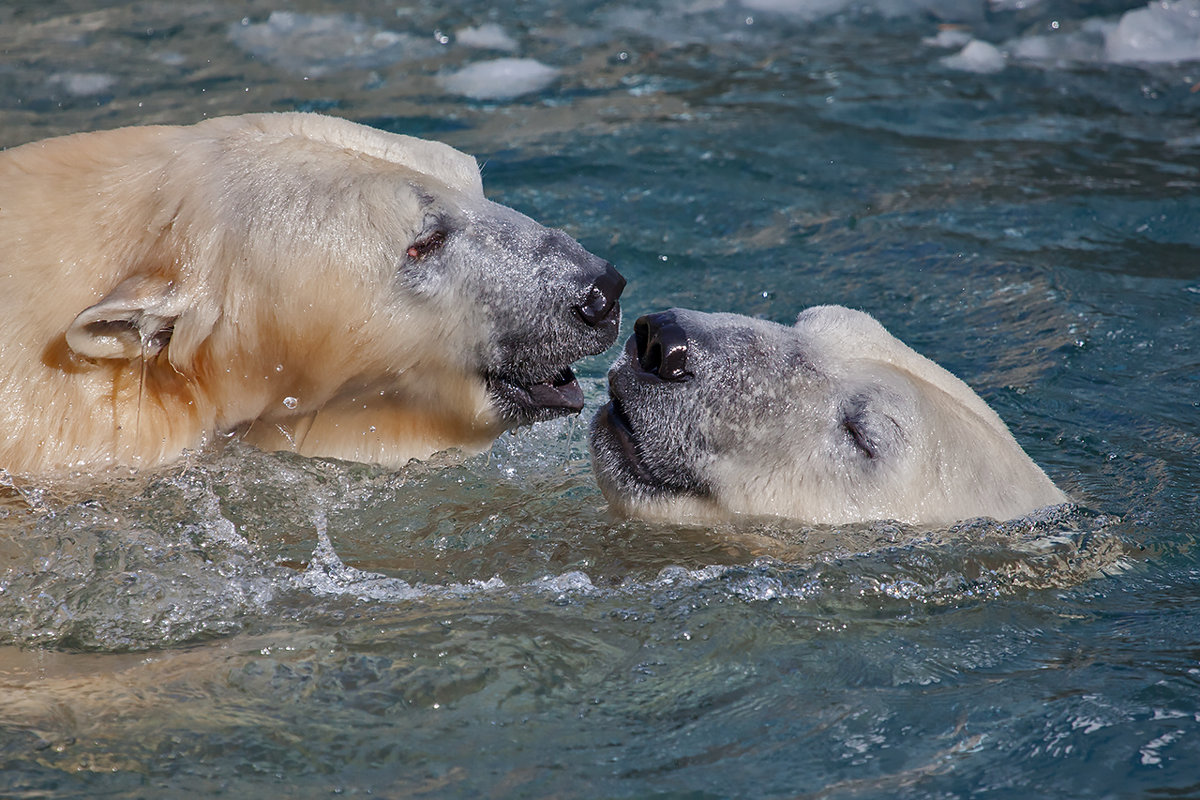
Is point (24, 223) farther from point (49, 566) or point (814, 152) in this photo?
point (814, 152)

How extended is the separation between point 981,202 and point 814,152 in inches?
41.6

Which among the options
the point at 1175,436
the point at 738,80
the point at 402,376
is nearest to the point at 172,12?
the point at 738,80

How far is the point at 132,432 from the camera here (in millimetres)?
3520

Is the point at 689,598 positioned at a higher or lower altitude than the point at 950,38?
lower

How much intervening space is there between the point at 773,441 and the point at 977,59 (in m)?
6.09

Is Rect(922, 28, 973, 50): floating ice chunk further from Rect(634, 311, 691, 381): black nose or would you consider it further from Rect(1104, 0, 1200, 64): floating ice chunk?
Rect(634, 311, 691, 381): black nose

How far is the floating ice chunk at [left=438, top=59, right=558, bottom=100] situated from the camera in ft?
27.0

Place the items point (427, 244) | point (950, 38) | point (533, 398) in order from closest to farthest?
1. point (427, 244)
2. point (533, 398)
3. point (950, 38)

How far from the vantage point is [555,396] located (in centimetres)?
392

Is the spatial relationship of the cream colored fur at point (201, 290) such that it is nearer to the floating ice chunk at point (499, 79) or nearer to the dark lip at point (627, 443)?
the dark lip at point (627, 443)

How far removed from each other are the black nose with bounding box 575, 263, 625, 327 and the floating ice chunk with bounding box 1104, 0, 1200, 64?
20.6ft

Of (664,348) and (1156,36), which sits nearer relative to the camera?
(664,348)

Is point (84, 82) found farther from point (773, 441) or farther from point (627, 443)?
point (773, 441)

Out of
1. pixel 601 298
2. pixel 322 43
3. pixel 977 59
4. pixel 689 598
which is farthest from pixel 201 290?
pixel 977 59
